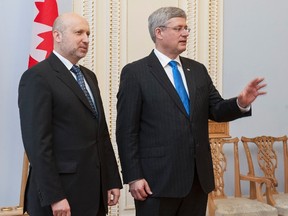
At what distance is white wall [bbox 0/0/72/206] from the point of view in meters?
4.08

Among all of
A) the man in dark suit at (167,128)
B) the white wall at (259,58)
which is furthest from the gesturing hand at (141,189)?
the white wall at (259,58)

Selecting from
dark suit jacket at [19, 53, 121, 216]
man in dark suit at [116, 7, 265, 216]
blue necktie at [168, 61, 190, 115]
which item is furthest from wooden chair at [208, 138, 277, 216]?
dark suit jacket at [19, 53, 121, 216]

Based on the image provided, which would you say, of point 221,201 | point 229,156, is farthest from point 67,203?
point 229,156

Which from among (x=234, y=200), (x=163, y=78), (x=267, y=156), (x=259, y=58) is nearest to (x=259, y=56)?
(x=259, y=58)

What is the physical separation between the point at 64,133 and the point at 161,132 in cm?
58

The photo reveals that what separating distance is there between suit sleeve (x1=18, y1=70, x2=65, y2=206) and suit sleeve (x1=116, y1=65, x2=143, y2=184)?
20.2 inches

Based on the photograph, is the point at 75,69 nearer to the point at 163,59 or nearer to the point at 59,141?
the point at 59,141

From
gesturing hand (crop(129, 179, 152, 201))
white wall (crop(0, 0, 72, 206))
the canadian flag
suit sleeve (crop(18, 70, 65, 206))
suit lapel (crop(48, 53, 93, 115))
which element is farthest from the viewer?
white wall (crop(0, 0, 72, 206))

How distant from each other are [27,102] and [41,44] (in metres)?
1.69

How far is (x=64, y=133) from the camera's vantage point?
2211 millimetres

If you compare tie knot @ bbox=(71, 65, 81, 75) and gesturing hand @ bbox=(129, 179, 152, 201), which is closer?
tie knot @ bbox=(71, 65, 81, 75)

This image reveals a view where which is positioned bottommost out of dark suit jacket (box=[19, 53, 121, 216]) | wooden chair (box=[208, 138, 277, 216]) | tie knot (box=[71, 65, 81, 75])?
wooden chair (box=[208, 138, 277, 216])

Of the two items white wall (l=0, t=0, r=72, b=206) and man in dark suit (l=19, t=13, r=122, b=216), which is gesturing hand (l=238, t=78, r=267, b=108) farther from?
white wall (l=0, t=0, r=72, b=206)

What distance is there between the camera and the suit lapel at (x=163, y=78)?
2529 mm
